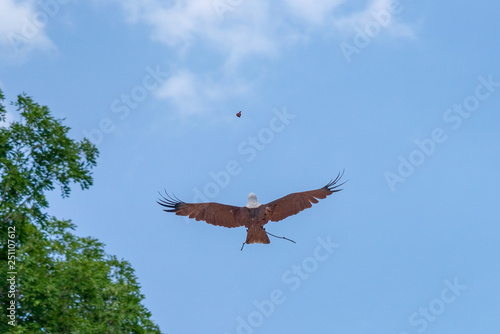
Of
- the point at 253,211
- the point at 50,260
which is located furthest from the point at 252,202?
the point at 50,260

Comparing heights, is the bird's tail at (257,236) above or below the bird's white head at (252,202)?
below

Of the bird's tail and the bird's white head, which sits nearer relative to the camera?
the bird's tail

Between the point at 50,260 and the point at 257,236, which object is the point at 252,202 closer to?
the point at 257,236

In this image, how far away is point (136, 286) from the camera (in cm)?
2153

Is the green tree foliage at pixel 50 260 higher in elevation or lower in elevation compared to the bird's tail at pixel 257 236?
higher

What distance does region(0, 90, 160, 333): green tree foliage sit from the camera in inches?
742

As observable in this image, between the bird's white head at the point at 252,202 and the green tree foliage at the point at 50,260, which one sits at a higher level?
the green tree foliage at the point at 50,260

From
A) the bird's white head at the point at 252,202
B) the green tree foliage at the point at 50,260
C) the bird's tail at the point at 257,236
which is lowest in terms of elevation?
the bird's tail at the point at 257,236

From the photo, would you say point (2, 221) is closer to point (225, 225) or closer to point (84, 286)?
point (84, 286)

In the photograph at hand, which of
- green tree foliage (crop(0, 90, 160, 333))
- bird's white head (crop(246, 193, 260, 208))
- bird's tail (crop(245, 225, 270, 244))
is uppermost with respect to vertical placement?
green tree foliage (crop(0, 90, 160, 333))

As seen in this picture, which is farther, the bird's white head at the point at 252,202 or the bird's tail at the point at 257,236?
the bird's white head at the point at 252,202

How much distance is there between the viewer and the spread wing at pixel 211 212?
1717 centimetres

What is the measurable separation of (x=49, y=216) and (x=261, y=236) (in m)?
6.51

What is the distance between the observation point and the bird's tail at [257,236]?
16.7 meters
